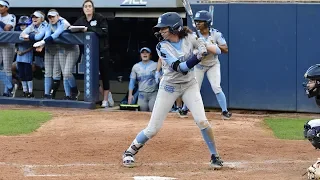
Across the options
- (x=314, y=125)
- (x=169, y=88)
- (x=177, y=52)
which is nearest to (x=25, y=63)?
(x=169, y=88)

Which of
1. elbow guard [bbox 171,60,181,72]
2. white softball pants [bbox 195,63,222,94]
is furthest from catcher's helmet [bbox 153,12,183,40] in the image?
white softball pants [bbox 195,63,222,94]

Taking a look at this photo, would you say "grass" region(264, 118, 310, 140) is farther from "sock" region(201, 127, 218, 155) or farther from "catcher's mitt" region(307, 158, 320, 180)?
"catcher's mitt" region(307, 158, 320, 180)

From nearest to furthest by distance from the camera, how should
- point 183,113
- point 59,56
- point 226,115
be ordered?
1. point 226,115
2. point 183,113
3. point 59,56

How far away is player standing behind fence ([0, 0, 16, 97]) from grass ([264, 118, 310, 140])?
5120 millimetres

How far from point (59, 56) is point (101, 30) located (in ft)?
3.05

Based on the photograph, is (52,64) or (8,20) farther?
(8,20)

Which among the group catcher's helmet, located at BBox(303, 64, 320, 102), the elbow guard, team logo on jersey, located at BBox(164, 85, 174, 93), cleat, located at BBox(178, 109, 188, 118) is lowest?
cleat, located at BBox(178, 109, 188, 118)

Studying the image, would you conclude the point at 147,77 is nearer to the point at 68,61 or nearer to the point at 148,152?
the point at 68,61

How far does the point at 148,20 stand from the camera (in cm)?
1574

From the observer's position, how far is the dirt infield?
7375 mm

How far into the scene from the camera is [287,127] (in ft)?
36.0

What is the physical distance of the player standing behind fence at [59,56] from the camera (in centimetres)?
1298

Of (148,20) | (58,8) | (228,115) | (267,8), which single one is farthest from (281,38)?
(58,8)

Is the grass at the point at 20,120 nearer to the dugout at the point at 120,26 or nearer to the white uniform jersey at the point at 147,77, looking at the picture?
the white uniform jersey at the point at 147,77
